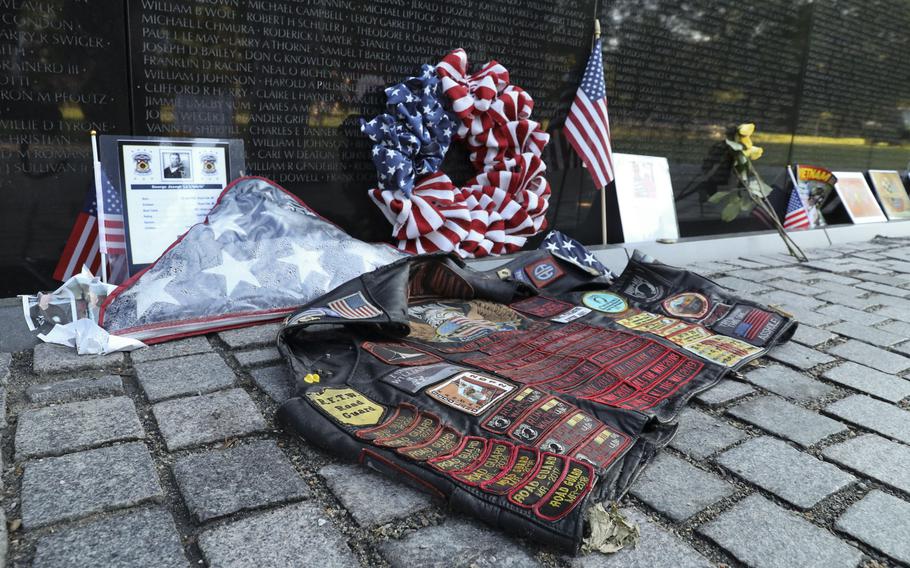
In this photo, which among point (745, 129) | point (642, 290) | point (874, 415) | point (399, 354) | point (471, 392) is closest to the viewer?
point (471, 392)

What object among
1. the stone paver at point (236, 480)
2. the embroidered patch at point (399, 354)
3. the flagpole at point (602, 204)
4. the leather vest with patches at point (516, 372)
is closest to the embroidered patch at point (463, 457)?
the leather vest with patches at point (516, 372)

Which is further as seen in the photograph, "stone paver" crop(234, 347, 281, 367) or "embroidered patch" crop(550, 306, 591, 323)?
"embroidered patch" crop(550, 306, 591, 323)

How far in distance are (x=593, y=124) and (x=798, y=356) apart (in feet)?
7.57

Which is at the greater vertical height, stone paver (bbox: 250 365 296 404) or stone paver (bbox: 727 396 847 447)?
stone paver (bbox: 727 396 847 447)

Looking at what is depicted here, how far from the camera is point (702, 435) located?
84.6 inches

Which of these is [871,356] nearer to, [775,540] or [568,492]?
[775,540]

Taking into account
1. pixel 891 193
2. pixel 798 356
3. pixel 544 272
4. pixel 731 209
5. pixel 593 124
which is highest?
pixel 593 124

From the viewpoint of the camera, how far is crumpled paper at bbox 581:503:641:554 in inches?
58.6

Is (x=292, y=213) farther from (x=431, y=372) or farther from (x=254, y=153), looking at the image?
(x=431, y=372)

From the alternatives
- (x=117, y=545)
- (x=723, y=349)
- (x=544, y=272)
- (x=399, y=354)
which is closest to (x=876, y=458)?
(x=723, y=349)

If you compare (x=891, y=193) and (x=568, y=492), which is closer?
(x=568, y=492)

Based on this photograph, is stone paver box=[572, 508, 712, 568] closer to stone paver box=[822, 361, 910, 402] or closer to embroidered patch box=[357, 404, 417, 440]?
embroidered patch box=[357, 404, 417, 440]

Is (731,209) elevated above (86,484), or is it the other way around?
(731,209)

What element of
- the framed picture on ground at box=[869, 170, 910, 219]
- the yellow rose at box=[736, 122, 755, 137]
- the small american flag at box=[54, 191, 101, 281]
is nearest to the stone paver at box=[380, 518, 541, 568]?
the small american flag at box=[54, 191, 101, 281]
